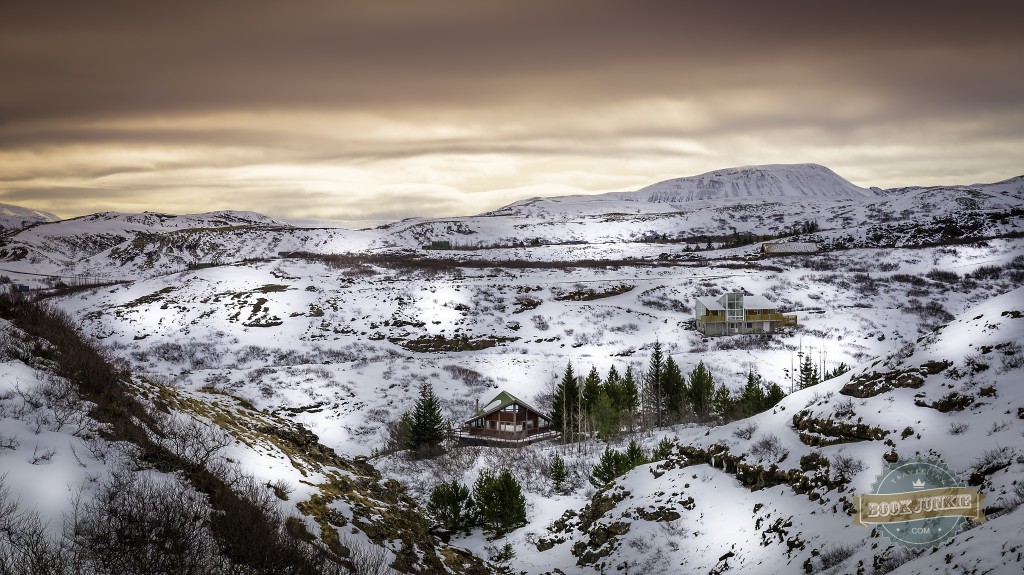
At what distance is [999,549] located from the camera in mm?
10508

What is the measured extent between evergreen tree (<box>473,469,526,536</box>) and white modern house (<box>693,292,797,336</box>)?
185 ft

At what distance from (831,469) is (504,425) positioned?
36.1m

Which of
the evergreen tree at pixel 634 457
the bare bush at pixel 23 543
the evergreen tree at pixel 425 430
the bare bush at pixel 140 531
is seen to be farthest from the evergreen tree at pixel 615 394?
the bare bush at pixel 23 543

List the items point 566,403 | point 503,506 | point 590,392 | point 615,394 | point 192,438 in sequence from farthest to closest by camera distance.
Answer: point 590,392 < point 566,403 < point 615,394 < point 503,506 < point 192,438

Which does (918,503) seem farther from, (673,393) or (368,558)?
(673,393)

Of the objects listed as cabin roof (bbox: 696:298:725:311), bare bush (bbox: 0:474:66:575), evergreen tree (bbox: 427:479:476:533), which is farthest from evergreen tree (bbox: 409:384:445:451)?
cabin roof (bbox: 696:298:725:311)

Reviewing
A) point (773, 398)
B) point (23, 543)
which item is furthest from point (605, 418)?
point (23, 543)

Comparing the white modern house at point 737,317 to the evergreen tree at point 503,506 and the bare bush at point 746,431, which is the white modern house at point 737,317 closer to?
the evergreen tree at point 503,506

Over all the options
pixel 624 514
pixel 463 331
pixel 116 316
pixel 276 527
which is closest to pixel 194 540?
pixel 276 527

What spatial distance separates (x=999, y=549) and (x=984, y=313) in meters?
17.1

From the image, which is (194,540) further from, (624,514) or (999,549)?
(624,514)

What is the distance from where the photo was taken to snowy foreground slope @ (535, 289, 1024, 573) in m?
15.6

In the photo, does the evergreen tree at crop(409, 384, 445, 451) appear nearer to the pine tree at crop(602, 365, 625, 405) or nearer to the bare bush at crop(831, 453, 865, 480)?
the pine tree at crop(602, 365, 625, 405)

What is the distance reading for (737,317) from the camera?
276 ft
